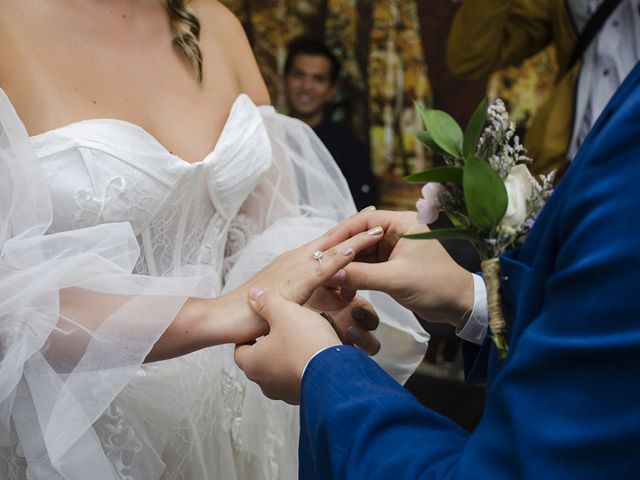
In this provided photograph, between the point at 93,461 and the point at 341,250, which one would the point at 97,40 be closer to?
the point at 341,250

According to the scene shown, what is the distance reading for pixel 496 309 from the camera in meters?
1.08

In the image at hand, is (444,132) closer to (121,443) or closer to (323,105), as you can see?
(121,443)

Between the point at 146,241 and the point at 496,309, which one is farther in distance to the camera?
the point at 146,241

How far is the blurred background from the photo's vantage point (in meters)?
4.35

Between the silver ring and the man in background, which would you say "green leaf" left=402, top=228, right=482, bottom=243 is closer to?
the silver ring

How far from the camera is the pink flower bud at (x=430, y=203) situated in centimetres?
116

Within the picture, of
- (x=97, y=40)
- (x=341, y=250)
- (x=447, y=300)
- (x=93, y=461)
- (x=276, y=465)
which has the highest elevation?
(x=97, y=40)

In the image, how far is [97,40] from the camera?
1684 mm

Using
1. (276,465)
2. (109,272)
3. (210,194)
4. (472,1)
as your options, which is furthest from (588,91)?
(109,272)

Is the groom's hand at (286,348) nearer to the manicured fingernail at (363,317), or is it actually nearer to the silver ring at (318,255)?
the silver ring at (318,255)

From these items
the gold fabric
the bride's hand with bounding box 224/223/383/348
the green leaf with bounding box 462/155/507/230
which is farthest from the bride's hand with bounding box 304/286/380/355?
the gold fabric

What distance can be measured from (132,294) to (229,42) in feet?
2.57

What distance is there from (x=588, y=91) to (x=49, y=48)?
1.82 metres

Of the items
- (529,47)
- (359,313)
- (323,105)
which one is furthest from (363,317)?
(323,105)
